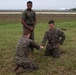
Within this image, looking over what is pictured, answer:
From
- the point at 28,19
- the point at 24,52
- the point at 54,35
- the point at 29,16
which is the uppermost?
the point at 29,16

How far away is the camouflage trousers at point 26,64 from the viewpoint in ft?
25.5

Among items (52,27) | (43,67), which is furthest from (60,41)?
(43,67)

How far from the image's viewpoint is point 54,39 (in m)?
8.93

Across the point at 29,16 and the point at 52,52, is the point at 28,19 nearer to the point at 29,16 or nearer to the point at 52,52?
the point at 29,16

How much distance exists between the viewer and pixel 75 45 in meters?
11.1

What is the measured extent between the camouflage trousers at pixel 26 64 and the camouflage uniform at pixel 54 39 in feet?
3.98

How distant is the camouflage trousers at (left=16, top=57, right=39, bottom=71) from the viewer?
7.76 meters

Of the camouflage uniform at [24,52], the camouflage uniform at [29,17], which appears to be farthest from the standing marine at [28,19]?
the camouflage uniform at [24,52]

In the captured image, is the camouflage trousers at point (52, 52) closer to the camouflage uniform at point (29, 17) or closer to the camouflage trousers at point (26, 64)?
the camouflage uniform at point (29, 17)

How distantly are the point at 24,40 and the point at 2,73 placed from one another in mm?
1306

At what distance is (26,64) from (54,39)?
1.65m

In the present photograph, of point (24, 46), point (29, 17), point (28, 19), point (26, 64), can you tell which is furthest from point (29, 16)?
point (26, 64)

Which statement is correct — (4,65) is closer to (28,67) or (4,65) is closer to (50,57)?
(28,67)

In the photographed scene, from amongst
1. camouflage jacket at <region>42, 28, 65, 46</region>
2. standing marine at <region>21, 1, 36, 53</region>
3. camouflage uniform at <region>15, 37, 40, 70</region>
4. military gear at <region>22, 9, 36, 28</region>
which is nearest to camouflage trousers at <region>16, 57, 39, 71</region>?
camouflage uniform at <region>15, 37, 40, 70</region>
